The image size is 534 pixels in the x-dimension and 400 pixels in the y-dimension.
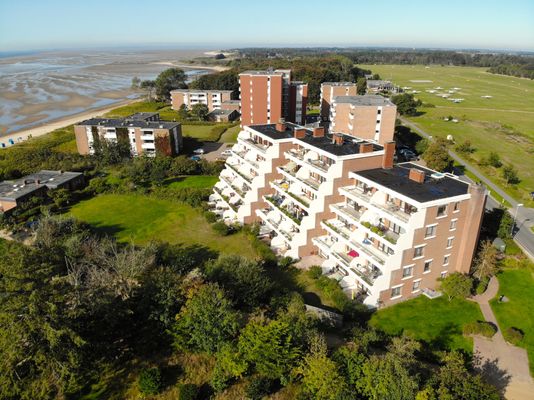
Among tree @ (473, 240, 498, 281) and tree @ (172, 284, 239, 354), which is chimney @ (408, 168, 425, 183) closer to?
tree @ (473, 240, 498, 281)

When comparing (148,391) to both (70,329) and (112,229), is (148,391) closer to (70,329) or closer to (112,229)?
(70,329)

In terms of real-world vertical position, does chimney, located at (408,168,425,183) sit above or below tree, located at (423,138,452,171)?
above

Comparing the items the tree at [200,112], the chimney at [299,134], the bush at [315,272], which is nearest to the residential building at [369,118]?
the chimney at [299,134]

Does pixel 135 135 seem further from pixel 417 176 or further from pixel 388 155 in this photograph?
pixel 417 176

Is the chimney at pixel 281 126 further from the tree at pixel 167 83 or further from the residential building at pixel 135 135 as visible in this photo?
the tree at pixel 167 83

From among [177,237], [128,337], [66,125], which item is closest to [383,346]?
[128,337]

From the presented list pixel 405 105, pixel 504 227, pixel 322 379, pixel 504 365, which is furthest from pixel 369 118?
pixel 322 379

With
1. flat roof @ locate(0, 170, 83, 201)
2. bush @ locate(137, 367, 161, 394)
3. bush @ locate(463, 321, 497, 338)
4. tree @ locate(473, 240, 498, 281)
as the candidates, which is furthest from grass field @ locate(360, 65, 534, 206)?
flat roof @ locate(0, 170, 83, 201)
